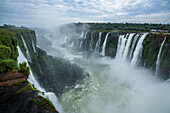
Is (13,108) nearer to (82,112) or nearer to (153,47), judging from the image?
(82,112)

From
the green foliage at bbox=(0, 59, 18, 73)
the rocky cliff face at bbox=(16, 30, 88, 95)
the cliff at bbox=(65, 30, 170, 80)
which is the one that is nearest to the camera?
the green foliage at bbox=(0, 59, 18, 73)

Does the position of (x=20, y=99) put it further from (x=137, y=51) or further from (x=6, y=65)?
(x=137, y=51)

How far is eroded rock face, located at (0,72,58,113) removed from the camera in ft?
10.5

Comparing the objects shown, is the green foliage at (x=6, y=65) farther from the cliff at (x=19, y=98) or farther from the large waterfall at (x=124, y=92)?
the large waterfall at (x=124, y=92)

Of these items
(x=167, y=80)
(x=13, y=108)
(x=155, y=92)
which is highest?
(x=13, y=108)

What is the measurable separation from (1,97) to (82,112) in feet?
33.9

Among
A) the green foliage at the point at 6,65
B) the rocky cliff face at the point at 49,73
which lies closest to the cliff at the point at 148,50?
the rocky cliff face at the point at 49,73

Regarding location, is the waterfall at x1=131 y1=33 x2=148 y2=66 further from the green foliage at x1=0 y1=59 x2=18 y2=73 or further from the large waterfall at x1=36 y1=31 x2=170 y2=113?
the green foliage at x1=0 y1=59 x2=18 y2=73

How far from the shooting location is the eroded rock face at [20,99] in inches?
127

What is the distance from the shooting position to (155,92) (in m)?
13.8

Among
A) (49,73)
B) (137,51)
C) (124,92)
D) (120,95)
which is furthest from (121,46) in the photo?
(49,73)

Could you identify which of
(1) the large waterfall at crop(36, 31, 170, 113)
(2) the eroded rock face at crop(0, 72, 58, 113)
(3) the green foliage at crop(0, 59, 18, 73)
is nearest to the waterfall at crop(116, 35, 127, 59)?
(1) the large waterfall at crop(36, 31, 170, 113)

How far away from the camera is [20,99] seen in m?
3.49

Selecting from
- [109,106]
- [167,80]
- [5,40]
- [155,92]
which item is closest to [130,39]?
[167,80]
